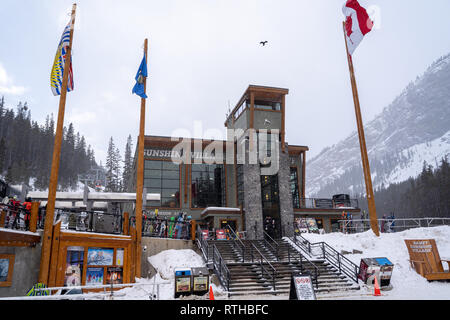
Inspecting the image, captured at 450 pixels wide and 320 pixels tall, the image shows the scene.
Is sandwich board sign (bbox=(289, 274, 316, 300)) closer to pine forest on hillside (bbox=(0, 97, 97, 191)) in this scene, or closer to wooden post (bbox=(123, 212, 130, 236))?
wooden post (bbox=(123, 212, 130, 236))

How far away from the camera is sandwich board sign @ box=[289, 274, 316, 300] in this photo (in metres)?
7.91

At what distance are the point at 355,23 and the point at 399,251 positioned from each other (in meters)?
13.2

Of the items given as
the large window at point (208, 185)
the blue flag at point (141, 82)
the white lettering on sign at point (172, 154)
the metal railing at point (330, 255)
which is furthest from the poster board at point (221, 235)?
the blue flag at point (141, 82)

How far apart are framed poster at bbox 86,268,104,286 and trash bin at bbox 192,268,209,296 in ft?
14.3

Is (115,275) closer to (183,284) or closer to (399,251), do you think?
(183,284)

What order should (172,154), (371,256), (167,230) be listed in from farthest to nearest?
(172,154), (167,230), (371,256)

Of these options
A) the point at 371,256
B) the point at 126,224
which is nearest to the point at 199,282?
the point at 126,224

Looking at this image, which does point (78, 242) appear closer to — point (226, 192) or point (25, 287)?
point (25, 287)

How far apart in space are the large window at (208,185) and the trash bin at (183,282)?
17581mm

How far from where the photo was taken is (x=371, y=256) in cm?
1742

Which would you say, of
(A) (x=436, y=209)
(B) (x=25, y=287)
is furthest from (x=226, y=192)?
(A) (x=436, y=209)

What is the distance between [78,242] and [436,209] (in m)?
82.3
